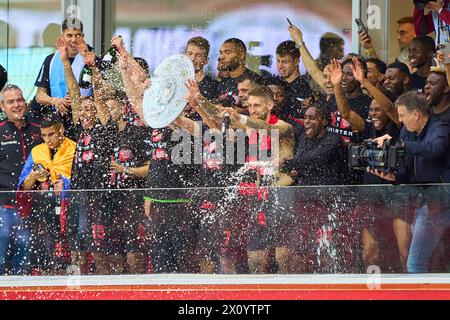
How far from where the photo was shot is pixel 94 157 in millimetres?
5430

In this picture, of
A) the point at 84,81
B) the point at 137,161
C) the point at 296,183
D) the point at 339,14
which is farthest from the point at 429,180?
the point at 84,81

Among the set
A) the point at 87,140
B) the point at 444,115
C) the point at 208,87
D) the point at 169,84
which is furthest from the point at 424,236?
the point at 87,140

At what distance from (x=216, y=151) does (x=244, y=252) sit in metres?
0.65

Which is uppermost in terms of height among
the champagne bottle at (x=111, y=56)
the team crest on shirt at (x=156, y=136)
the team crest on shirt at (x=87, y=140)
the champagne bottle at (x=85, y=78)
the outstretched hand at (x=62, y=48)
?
the outstretched hand at (x=62, y=48)

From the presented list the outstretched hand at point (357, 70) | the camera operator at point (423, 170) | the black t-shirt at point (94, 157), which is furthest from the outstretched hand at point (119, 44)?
the camera operator at point (423, 170)

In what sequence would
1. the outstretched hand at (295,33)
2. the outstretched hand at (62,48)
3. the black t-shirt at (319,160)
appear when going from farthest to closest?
the outstretched hand at (62,48) < the outstretched hand at (295,33) < the black t-shirt at (319,160)

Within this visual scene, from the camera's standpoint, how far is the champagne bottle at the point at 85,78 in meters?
5.64

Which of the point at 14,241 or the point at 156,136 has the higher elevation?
the point at 156,136

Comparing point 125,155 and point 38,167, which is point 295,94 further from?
point 38,167

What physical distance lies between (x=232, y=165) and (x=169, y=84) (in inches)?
24.0

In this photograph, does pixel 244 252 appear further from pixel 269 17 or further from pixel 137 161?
pixel 269 17

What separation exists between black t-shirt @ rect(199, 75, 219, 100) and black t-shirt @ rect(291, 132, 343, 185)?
549 millimetres

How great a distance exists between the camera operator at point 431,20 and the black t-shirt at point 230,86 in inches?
34.1

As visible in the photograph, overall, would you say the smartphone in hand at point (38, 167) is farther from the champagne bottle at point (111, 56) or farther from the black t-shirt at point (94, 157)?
the champagne bottle at point (111, 56)
